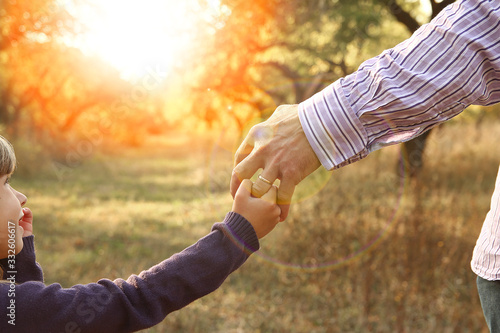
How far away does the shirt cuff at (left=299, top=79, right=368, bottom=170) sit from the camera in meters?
1.26

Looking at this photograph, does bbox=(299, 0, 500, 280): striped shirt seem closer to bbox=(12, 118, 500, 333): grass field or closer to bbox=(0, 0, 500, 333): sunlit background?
bbox=(0, 0, 500, 333): sunlit background

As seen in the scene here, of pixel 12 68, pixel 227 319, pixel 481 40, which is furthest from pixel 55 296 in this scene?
pixel 12 68

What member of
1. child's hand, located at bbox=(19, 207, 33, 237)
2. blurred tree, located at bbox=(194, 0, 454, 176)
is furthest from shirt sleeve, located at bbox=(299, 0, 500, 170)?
blurred tree, located at bbox=(194, 0, 454, 176)

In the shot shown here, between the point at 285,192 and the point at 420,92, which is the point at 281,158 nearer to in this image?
the point at 285,192

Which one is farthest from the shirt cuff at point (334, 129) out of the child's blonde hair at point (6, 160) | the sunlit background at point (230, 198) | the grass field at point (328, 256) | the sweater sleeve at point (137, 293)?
the grass field at point (328, 256)

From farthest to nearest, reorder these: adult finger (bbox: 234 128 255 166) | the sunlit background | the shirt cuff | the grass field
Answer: the sunlit background < the grass field < adult finger (bbox: 234 128 255 166) < the shirt cuff

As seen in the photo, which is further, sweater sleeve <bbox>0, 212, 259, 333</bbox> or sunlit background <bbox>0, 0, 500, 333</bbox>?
sunlit background <bbox>0, 0, 500, 333</bbox>

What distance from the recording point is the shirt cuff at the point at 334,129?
1.26m

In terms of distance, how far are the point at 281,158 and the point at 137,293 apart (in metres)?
0.54

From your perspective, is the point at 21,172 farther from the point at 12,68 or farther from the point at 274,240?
the point at 274,240

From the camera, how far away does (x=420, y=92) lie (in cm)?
119

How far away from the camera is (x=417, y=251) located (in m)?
4.19

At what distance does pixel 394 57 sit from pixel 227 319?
3192 millimetres

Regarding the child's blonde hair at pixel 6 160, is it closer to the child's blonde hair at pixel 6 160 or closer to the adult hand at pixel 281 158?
the child's blonde hair at pixel 6 160
